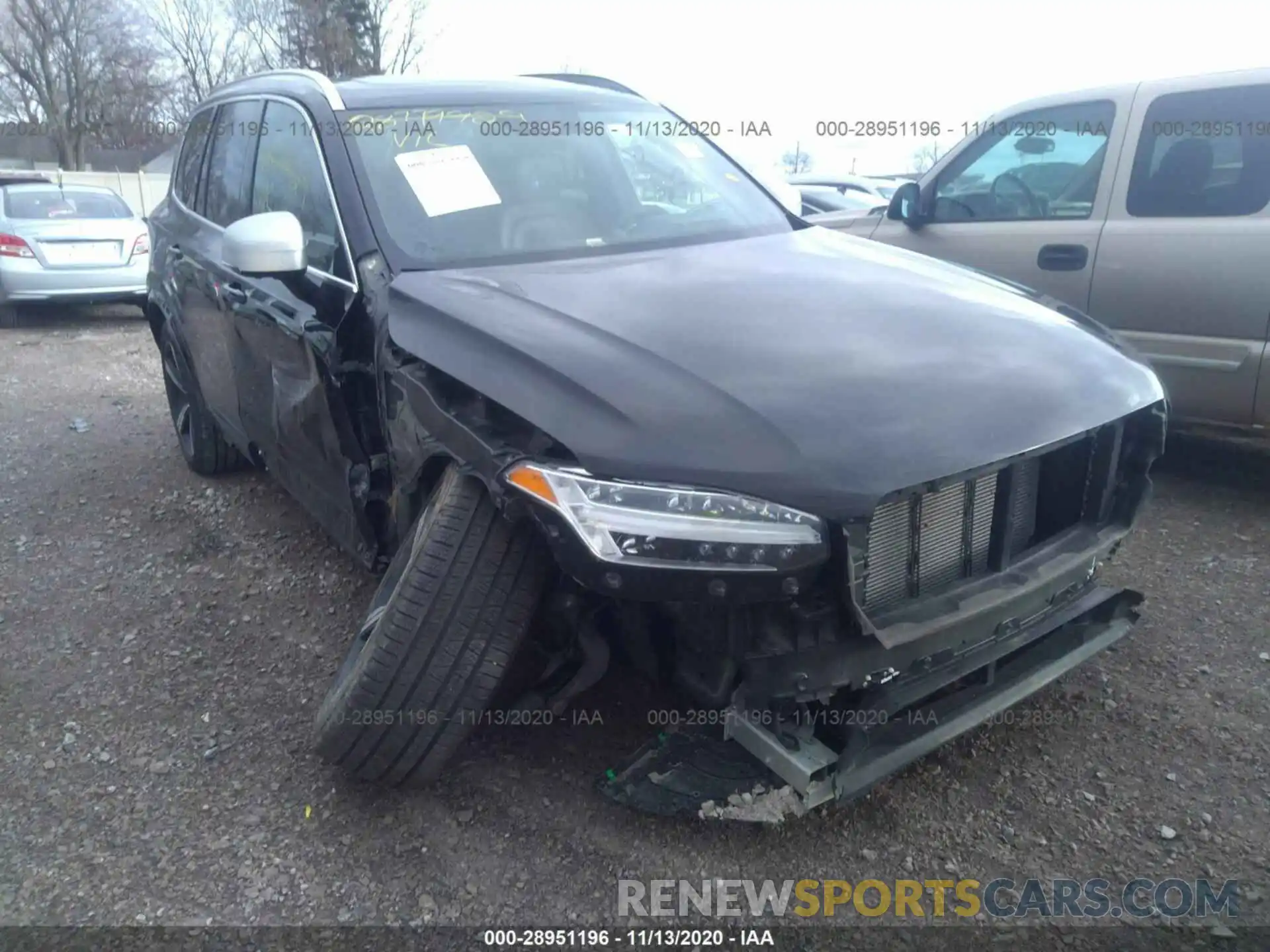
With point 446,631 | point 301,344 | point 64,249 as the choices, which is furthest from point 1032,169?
point 64,249

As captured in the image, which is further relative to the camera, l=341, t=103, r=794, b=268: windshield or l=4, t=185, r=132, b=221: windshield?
l=4, t=185, r=132, b=221: windshield

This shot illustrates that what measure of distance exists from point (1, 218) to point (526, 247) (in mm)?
9119

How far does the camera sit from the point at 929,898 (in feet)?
7.30

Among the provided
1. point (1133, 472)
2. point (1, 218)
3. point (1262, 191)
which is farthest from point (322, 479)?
point (1, 218)

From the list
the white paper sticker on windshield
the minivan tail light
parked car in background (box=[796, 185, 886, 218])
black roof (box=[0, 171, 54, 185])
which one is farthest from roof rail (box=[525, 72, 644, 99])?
black roof (box=[0, 171, 54, 185])

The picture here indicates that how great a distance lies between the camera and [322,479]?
3164 millimetres

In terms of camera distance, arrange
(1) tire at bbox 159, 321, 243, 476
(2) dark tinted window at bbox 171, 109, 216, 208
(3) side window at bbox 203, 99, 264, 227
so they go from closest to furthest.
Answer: (3) side window at bbox 203, 99, 264, 227, (2) dark tinted window at bbox 171, 109, 216, 208, (1) tire at bbox 159, 321, 243, 476

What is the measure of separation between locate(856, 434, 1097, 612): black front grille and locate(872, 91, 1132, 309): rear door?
7.81 ft

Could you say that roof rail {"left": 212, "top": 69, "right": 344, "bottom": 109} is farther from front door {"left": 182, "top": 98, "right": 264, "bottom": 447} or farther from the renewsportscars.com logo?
Result: the renewsportscars.com logo

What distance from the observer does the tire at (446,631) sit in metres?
2.22

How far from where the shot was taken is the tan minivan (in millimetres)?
4070

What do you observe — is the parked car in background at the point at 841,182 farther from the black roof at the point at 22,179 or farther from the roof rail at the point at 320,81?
the roof rail at the point at 320,81

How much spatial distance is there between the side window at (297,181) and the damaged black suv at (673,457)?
0.03 m

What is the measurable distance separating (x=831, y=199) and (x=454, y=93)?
810 centimetres
